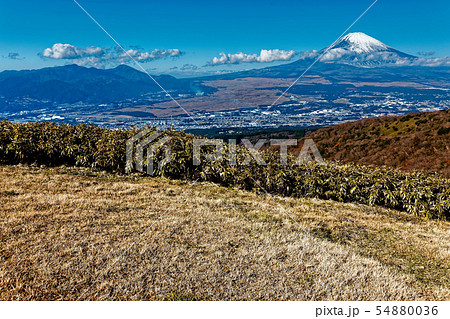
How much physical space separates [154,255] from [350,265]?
3.08 metres

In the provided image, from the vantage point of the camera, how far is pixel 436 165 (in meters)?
13.9

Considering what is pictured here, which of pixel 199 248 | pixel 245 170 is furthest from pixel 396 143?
pixel 199 248

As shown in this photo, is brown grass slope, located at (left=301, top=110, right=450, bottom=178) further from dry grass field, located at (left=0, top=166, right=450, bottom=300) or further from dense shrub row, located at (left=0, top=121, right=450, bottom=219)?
dry grass field, located at (left=0, top=166, right=450, bottom=300)

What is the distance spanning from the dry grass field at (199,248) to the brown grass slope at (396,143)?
8.49 meters

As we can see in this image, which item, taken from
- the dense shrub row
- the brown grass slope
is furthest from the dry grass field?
the brown grass slope

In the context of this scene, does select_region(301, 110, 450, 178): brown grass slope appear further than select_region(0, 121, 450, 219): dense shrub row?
Yes

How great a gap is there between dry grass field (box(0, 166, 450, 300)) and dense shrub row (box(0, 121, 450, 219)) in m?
0.81

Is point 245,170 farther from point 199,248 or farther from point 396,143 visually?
point 396,143

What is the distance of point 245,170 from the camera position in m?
9.30

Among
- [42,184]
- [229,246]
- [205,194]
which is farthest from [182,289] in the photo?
[42,184]

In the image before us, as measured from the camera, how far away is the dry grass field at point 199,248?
12.3 feet

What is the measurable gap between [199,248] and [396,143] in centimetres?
1833

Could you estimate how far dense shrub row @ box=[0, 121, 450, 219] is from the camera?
8562 millimetres

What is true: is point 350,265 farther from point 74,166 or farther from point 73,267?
point 74,166
